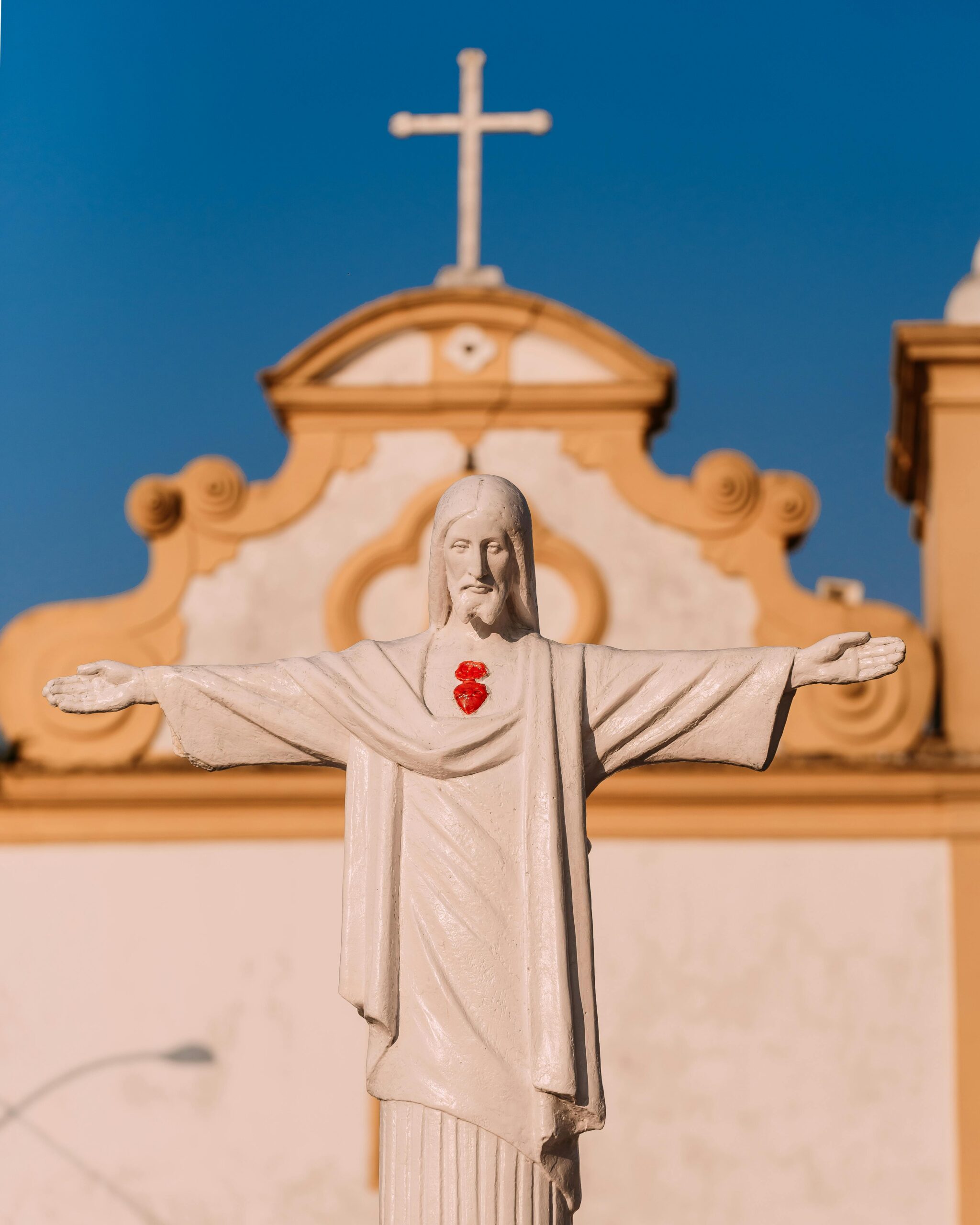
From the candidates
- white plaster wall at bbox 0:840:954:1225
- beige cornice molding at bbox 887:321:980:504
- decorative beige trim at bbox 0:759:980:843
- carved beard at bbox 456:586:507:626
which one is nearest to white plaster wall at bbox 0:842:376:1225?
white plaster wall at bbox 0:840:954:1225

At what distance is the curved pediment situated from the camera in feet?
45.5

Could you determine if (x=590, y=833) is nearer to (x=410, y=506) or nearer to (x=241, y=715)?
(x=410, y=506)

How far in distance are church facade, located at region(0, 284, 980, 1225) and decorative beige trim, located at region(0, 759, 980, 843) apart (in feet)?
0.07

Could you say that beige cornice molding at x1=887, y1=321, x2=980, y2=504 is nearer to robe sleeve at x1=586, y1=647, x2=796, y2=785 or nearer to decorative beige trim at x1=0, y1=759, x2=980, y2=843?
decorative beige trim at x1=0, y1=759, x2=980, y2=843

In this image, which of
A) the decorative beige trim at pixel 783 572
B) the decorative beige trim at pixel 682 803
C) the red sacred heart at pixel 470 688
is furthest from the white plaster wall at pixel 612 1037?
the red sacred heart at pixel 470 688

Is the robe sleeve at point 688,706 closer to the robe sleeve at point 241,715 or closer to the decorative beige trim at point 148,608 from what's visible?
the robe sleeve at point 241,715

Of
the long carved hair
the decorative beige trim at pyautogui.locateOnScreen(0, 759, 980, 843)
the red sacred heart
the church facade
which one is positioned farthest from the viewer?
the decorative beige trim at pyautogui.locateOnScreen(0, 759, 980, 843)

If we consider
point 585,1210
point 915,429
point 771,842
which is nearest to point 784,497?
point 915,429

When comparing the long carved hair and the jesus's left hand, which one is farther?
the long carved hair

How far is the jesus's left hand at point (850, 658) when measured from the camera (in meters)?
4.83

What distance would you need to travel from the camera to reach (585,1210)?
40.5ft

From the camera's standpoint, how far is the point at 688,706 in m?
4.98

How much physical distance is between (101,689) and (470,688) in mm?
907

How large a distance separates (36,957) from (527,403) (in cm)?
482
